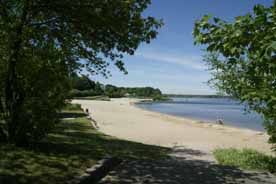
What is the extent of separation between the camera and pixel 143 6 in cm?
747

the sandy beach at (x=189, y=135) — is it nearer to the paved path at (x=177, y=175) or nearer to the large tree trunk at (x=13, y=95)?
the paved path at (x=177, y=175)

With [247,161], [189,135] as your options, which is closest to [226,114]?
[189,135]

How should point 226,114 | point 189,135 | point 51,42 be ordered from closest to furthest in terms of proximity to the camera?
1. point 51,42
2. point 189,135
3. point 226,114

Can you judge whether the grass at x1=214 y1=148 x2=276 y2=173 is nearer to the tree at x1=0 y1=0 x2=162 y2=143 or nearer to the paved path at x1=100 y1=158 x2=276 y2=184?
the paved path at x1=100 y1=158 x2=276 y2=184

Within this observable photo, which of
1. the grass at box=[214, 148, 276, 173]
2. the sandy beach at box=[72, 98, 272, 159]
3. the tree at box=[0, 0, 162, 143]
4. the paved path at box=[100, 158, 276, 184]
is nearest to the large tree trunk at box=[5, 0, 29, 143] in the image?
the tree at box=[0, 0, 162, 143]

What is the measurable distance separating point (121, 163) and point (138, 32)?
121 inches

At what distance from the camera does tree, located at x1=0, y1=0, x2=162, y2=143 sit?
23.4ft

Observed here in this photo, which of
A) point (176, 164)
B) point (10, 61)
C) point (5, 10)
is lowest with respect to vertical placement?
point (176, 164)

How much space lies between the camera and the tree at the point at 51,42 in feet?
23.4

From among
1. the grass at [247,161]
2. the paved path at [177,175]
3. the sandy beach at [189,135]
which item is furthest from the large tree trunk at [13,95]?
the sandy beach at [189,135]

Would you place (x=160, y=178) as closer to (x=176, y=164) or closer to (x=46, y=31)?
(x=176, y=164)

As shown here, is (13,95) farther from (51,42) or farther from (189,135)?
(189,135)

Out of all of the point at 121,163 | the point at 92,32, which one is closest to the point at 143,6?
the point at 92,32

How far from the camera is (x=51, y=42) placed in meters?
8.22
